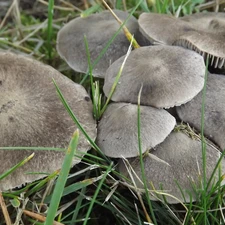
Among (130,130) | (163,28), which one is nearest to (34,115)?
(130,130)

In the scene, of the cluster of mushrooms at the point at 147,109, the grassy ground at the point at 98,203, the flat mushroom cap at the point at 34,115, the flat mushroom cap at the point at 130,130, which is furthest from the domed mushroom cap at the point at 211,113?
the flat mushroom cap at the point at 34,115

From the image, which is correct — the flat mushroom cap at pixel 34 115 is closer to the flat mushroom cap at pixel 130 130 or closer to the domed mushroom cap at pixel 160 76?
the flat mushroom cap at pixel 130 130

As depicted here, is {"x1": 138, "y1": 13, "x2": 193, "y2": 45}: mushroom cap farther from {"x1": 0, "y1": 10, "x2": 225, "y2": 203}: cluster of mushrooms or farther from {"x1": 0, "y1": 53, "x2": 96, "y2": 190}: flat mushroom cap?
{"x1": 0, "y1": 53, "x2": 96, "y2": 190}: flat mushroom cap

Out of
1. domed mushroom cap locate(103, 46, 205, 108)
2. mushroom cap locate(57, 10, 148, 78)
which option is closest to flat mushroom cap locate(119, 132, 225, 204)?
domed mushroom cap locate(103, 46, 205, 108)

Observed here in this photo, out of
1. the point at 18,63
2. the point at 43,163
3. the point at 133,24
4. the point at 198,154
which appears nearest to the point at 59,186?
the point at 43,163

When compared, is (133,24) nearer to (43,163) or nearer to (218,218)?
(43,163)
